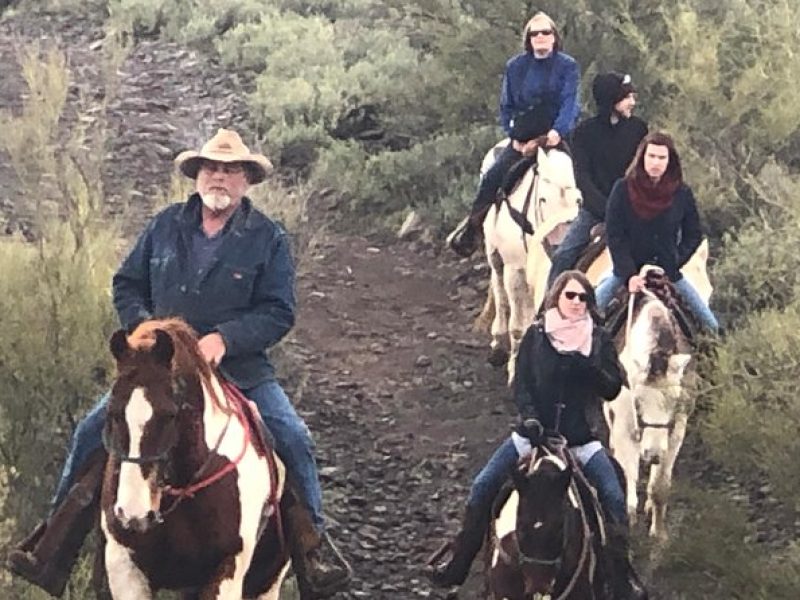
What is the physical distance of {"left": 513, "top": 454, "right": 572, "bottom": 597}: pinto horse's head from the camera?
5598 mm

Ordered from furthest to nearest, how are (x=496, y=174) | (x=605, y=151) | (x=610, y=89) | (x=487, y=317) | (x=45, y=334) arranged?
(x=487, y=317), (x=496, y=174), (x=605, y=151), (x=610, y=89), (x=45, y=334)

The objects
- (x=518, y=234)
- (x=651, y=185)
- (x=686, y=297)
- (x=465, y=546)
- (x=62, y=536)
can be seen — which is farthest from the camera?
(x=518, y=234)

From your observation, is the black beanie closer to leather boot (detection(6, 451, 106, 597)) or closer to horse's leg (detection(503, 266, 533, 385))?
horse's leg (detection(503, 266, 533, 385))

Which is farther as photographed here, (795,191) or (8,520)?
(795,191)

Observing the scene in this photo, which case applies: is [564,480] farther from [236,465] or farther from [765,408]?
[765,408]

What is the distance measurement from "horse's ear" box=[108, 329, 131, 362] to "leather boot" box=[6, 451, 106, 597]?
0.86 meters

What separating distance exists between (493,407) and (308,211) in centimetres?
453

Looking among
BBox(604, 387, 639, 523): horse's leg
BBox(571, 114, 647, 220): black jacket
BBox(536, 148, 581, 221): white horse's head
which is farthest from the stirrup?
BBox(536, 148, 581, 221): white horse's head

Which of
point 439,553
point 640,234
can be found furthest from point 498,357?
point 439,553

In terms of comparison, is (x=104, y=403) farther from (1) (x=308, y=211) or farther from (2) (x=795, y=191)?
(1) (x=308, y=211)

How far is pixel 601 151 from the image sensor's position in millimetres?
9016

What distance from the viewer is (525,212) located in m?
9.73

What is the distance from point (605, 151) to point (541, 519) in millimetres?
3906

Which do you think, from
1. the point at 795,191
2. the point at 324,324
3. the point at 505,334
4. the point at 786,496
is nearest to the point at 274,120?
the point at 324,324
